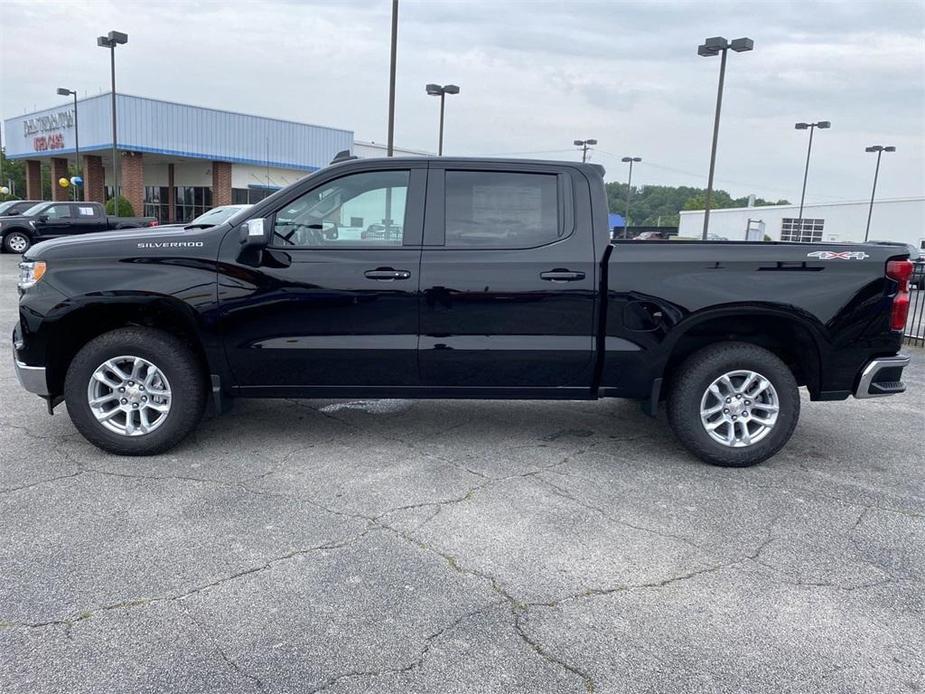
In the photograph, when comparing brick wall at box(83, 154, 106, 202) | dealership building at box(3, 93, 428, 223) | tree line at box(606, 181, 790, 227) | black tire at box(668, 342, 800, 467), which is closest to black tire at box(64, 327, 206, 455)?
black tire at box(668, 342, 800, 467)

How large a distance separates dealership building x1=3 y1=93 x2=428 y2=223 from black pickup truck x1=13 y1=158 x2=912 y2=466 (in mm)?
29358

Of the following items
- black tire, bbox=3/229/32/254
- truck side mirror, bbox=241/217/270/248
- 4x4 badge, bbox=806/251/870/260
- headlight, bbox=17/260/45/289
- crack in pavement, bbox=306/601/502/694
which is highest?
4x4 badge, bbox=806/251/870/260

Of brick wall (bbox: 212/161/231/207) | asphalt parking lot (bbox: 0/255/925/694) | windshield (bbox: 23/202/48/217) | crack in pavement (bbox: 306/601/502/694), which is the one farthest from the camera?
brick wall (bbox: 212/161/231/207)

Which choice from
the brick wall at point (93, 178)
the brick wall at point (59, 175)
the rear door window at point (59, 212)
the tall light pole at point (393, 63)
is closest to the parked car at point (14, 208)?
the rear door window at point (59, 212)

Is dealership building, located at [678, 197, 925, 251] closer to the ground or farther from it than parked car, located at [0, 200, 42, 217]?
farther from it

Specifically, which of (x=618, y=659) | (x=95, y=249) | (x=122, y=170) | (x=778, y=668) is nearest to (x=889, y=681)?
(x=778, y=668)

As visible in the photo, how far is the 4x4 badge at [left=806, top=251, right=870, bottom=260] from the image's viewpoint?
485 cm

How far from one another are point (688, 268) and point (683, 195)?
107 metres

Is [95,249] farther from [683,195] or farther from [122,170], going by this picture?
[683,195]

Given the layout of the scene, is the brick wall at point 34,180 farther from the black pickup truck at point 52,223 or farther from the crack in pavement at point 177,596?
the crack in pavement at point 177,596

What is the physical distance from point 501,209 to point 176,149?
35.5 metres

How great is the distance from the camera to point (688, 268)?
4.84 m

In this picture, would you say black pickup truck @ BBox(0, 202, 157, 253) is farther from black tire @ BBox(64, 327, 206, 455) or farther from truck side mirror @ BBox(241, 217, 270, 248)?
truck side mirror @ BBox(241, 217, 270, 248)

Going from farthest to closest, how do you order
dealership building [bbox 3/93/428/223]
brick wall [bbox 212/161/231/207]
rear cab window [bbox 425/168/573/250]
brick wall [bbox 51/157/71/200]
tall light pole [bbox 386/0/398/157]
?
brick wall [bbox 51/157/71/200]
brick wall [bbox 212/161/231/207]
dealership building [bbox 3/93/428/223]
tall light pole [bbox 386/0/398/157]
rear cab window [bbox 425/168/573/250]
